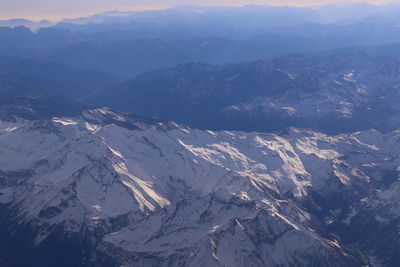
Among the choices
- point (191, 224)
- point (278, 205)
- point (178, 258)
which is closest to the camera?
point (178, 258)

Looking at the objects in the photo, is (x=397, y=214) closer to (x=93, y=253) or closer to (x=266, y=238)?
(x=266, y=238)

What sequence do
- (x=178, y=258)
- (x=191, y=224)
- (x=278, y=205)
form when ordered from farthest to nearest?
(x=278, y=205) < (x=191, y=224) < (x=178, y=258)

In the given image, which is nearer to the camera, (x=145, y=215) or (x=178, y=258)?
(x=178, y=258)

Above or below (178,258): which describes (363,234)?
below

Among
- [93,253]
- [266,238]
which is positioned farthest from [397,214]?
[93,253]

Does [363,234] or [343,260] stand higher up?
[343,260]

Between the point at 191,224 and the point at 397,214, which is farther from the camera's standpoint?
the point at 397,214

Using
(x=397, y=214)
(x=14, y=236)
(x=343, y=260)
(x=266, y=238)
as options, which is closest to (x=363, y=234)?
(x=397, y=214)

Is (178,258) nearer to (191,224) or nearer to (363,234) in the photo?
(191,224)
